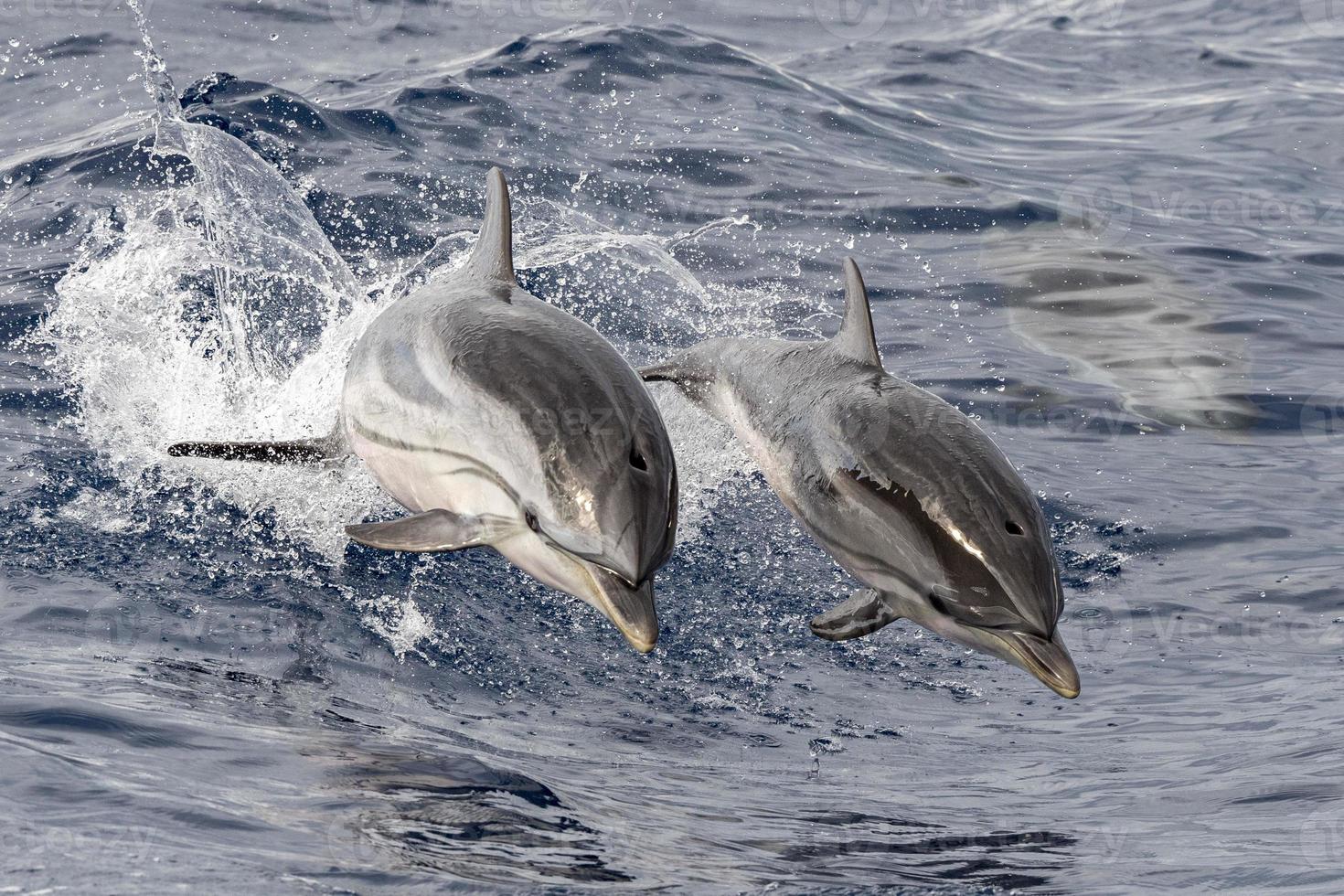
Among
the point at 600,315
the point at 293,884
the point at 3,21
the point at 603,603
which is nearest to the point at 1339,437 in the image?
the point at 600,315

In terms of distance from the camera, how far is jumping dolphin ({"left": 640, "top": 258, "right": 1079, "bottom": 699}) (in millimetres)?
4062

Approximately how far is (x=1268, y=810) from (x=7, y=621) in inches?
186

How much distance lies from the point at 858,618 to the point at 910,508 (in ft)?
1.50

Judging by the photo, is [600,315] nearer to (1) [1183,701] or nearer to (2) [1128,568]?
(2) [1128,568]

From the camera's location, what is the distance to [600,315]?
10625mm

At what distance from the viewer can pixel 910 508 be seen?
4.26 m

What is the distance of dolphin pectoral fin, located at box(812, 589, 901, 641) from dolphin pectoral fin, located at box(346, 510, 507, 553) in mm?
1062
